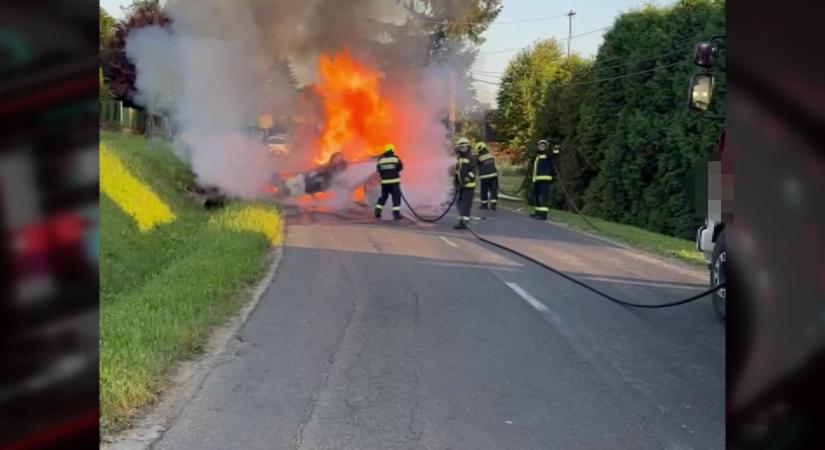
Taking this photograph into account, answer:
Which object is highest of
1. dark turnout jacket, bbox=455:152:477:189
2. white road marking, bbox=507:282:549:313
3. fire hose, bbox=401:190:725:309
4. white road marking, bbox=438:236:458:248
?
dark turnout jacket, bbox=455:152:477:189

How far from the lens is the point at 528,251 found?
41.4 feet

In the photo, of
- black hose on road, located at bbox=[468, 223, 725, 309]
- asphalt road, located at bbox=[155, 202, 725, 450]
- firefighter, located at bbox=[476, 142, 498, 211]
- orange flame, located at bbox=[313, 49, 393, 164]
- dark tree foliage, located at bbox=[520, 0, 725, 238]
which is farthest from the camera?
orange flame, located at bbox=[313, 49, 393, 164]

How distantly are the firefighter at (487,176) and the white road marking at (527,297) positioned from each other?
38.4ft

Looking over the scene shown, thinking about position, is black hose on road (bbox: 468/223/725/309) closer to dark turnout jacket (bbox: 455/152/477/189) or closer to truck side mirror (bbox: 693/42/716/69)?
dark turnout jacket (bbox: 455/152/477/189)

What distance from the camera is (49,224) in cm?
205

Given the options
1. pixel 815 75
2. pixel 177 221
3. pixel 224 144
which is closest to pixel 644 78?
pixel 224 144

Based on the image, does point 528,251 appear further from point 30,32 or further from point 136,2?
point 136,2

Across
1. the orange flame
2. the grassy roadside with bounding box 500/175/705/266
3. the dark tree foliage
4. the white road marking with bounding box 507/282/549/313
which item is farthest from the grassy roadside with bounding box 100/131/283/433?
the dark tree foliage

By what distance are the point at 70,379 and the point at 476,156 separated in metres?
19.1

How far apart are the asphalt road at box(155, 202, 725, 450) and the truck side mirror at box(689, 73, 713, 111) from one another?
1981mm

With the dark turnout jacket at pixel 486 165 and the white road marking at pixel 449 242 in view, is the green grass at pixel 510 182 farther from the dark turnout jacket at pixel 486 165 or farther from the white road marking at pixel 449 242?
the white road marking at pixel 449 242

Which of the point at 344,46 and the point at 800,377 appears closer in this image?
the point at 800,377

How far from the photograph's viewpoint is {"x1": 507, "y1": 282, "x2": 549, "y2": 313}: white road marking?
26.1ft

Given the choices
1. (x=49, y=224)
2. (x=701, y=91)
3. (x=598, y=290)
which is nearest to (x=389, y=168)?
(x=598, y=290)
